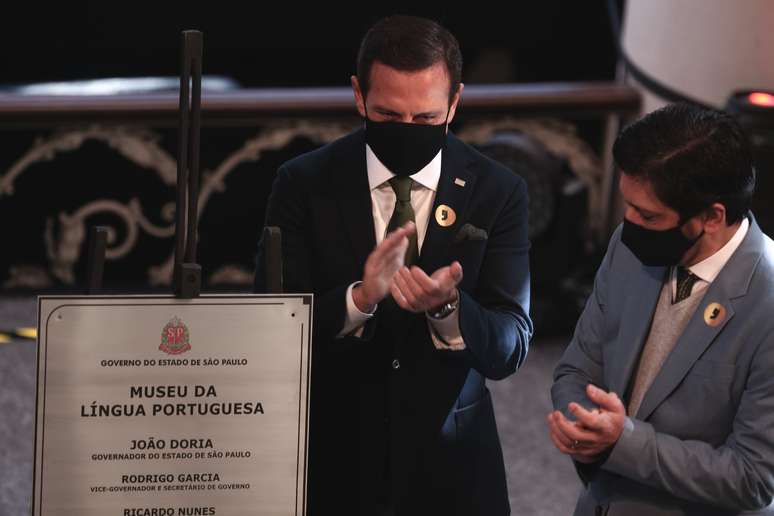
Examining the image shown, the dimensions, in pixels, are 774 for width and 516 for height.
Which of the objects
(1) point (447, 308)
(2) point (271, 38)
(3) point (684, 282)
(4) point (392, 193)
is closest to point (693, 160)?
(3) point (684, 282)

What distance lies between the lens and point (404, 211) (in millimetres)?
2430

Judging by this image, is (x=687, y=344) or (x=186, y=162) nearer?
(x=186, y=162)

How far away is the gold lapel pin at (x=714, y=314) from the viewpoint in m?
2.15

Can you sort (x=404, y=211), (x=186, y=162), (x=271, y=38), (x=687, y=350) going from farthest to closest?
(x=271, y=38)
(x=404, y=211)
(x=687, y=350)
(x=186, y=162)

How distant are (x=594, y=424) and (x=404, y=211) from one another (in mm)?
548

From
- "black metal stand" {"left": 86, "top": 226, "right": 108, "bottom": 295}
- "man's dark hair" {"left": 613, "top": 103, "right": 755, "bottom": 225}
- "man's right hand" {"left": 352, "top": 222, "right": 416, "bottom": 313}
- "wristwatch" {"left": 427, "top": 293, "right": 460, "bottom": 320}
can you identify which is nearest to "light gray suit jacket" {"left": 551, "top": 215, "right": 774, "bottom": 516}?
"man's dark hair" {"left": 613, "top": 103, "right": 755, "bottom": 225}

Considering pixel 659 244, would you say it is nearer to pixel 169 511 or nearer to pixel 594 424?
pixel 594 424

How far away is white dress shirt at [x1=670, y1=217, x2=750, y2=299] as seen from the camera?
219 cm

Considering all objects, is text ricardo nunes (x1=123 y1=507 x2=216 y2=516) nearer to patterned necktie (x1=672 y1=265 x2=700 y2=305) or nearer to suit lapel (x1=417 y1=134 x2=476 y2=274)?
suit lapel (x1=417 y1=134 x2=476 y2=274)

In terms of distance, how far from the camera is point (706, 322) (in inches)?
85.0

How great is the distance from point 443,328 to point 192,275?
477mm

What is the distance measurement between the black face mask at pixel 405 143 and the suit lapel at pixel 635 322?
436mm

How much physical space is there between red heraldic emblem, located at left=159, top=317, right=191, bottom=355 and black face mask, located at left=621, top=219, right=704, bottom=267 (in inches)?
29.3

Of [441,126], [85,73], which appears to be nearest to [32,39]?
[85,73]
